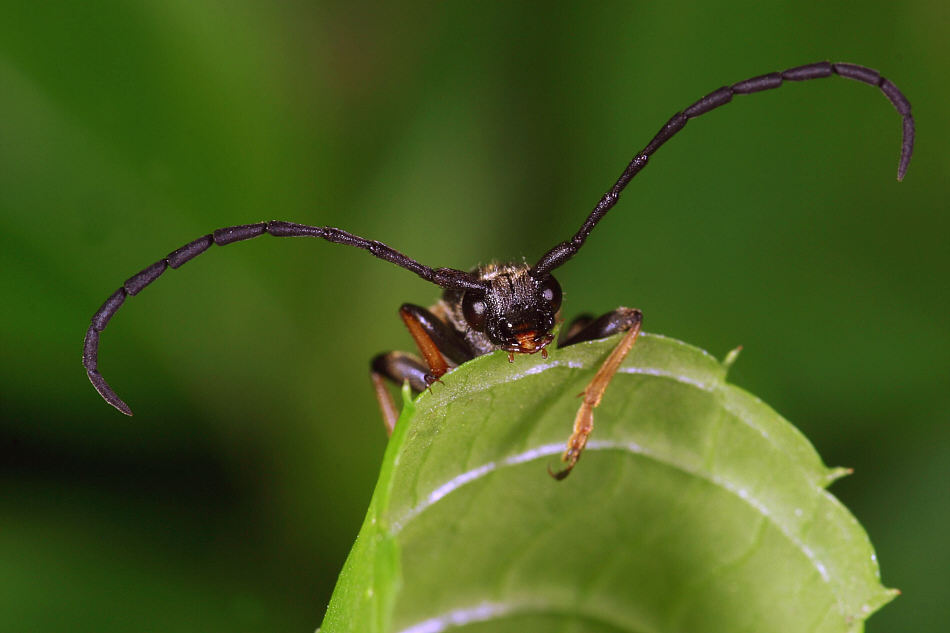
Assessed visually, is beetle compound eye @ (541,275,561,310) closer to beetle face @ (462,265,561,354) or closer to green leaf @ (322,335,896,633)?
beetle face @ (462,265,561,354)

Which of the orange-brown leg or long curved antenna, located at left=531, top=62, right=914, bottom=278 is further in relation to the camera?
the orange-brown leg

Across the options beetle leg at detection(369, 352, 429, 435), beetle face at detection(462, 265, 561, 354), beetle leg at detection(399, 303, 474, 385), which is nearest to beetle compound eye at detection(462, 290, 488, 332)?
beetle face at detection(462, 265, 561, 354)

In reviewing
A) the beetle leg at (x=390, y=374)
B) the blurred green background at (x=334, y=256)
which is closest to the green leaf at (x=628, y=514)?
the blurred green background at (x=334, y=256)

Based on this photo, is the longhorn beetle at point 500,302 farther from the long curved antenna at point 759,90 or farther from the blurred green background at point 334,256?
the blurred green background at point 334,256

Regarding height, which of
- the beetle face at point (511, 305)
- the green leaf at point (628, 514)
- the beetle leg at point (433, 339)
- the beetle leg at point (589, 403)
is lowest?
the green leaf at point (628, 514)

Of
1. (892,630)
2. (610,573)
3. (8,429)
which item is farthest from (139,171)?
(892,630)

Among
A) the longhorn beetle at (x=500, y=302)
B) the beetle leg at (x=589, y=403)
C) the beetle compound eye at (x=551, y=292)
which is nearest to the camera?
the beetle leg at (x=589, y=403)

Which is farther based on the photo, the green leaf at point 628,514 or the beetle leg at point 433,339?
the beetle leg at point 433,339

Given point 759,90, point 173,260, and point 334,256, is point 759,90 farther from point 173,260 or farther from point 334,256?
point 334,256
